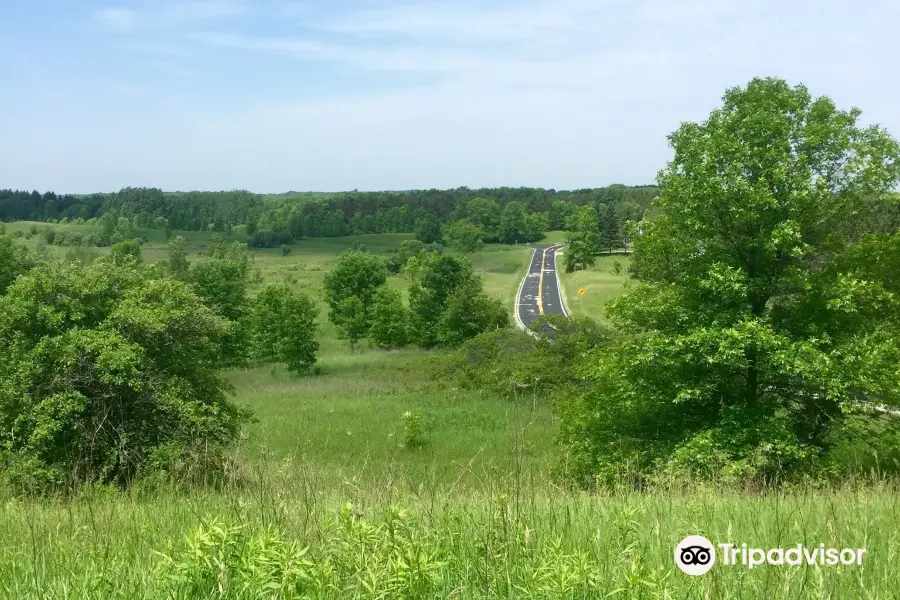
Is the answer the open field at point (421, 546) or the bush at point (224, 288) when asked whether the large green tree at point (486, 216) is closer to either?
the bush at point (224, 288)

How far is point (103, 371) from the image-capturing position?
1353 cm

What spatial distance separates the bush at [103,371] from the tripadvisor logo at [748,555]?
10.4 meters

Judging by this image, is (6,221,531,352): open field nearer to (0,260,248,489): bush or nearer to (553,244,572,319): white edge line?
(553,244,572,319): white edge line

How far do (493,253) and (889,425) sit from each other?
11056 centimetres

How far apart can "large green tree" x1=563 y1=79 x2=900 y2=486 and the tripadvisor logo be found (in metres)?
9.37

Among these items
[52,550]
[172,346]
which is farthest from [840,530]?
[172,346]

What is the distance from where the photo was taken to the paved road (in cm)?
6519

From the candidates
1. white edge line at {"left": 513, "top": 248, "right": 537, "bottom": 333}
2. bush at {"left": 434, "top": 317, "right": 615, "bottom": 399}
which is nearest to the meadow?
bush at {"left": 434, "top": 317, "right": 615, "bottom": 399}

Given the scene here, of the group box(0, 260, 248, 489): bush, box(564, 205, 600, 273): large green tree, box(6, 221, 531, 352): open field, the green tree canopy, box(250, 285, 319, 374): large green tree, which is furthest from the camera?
the green tree canopy

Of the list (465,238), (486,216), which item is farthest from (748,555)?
(486,216)

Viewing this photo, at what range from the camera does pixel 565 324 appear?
36.6m

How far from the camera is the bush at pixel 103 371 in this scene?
13016 mm

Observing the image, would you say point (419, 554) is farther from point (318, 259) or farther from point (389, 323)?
point (318, 259)

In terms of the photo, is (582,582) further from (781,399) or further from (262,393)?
(262,393)
